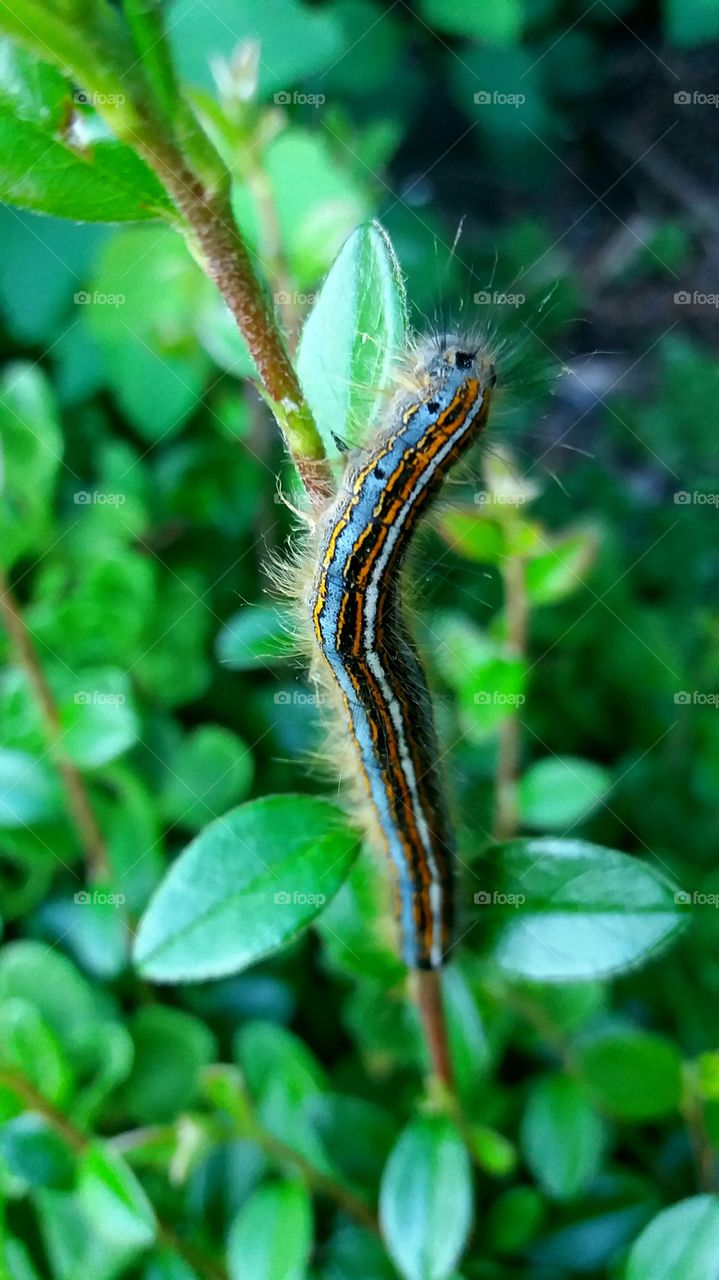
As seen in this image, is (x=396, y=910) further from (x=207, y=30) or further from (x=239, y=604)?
(x=207, y=30)

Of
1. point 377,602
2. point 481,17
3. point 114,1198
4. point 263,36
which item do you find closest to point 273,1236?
point 114,1198

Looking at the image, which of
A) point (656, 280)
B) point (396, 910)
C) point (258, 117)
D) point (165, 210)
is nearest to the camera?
point (165, 210)

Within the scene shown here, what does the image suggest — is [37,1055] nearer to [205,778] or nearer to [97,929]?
[97,929]

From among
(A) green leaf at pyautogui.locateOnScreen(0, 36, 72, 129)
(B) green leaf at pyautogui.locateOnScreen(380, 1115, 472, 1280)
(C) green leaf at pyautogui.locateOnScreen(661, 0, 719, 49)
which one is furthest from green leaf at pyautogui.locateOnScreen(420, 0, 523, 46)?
(B) green leaf at pyautogui.locateOnScreen(380, 1115, 472, 1280)

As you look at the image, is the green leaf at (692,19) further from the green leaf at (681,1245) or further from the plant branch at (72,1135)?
the plant branch at (72,1135)

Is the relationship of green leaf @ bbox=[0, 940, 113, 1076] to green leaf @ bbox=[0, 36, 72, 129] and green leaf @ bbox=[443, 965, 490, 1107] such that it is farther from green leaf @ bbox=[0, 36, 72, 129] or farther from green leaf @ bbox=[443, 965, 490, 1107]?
green leaf @ bbox=[0, 36, 72, 129]

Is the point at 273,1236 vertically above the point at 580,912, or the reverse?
the point at 580,912

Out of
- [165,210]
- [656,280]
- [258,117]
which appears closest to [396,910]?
[165,210]

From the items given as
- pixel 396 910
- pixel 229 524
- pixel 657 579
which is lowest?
pixel 396 910
